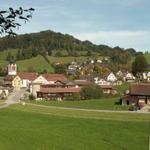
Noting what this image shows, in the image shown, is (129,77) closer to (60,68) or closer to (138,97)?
(60,68)

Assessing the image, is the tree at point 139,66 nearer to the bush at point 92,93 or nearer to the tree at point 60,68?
the tree at point 60,68

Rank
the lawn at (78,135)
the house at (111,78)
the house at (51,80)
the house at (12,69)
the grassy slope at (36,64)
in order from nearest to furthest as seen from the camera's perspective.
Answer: the lawn at (78,135) → the house at (51,80) → the house at (111,78) → the house at (12,69) → the grassy slope at (36,64)

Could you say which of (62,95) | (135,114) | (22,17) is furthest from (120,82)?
(22,17)

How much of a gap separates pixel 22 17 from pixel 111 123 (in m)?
37.7

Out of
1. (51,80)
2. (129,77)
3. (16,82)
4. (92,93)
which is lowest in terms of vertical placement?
(92,93)

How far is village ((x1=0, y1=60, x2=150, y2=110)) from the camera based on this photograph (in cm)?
7375

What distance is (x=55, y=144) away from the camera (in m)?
27.1

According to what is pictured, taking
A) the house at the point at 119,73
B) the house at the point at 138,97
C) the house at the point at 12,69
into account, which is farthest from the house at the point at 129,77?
the house at the point at 138,97

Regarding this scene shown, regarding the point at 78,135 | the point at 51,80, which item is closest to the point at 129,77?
the point at 51,80

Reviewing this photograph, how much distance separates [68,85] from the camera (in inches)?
4190

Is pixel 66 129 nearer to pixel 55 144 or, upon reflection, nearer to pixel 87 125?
pixel 87 125

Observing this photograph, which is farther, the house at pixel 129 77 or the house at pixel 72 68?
the house at pixel 72 68

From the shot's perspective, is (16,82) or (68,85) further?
(16,82)

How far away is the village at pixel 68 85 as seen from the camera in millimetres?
73750
